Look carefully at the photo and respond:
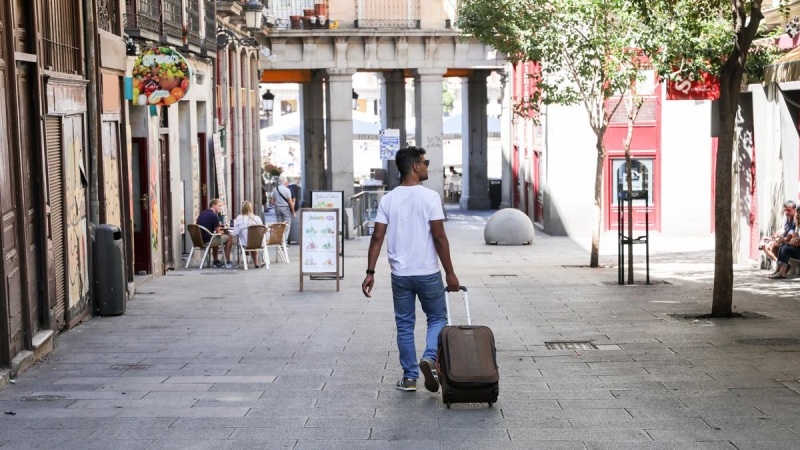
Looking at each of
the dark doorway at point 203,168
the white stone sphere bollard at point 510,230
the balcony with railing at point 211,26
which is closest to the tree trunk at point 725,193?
the dark doorway at point 203,168

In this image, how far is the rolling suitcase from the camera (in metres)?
8.74

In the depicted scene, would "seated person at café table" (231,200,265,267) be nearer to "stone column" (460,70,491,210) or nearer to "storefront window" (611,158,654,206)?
"storefront window" (611,158,654,206)

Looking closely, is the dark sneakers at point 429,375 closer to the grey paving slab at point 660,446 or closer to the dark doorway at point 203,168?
the grey paving slab at point 660,446

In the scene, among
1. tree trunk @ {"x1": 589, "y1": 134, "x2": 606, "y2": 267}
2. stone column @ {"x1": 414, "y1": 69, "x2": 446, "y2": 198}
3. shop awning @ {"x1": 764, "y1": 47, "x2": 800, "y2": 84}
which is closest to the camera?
shop awning @ {"x1": 764, "y1": 47, "x2": 800, "y2": 84}

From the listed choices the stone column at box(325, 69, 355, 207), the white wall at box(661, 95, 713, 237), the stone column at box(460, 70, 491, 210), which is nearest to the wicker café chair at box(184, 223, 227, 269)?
the white wall at box(661, 95, 713, 237)

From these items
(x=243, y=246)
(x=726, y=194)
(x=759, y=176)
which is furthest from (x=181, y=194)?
(x=726, y=194)

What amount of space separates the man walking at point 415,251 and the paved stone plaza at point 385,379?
1.54 ft

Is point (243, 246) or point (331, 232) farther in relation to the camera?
point (243, 246)

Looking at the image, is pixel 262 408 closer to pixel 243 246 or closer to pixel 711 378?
pixel 711 378

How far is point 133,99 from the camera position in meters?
18.5

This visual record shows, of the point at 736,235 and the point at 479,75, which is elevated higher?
the point at 479,75

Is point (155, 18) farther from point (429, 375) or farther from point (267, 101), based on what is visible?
point (267, 101)

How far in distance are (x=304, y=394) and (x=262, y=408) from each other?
2.05 feet

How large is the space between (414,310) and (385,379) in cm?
107
